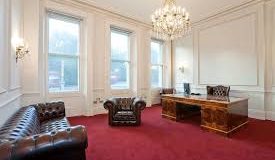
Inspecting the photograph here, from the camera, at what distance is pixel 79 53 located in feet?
18.2

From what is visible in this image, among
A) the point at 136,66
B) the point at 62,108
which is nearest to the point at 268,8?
the point at 136,66

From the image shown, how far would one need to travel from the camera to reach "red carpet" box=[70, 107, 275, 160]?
8.90ft

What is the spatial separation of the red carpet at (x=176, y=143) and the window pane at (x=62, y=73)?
5.24 ft

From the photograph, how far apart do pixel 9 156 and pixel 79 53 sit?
461 centimetres

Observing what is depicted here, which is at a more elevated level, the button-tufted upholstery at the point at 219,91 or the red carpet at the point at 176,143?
the button-tufted upholstery at the point at 219,91

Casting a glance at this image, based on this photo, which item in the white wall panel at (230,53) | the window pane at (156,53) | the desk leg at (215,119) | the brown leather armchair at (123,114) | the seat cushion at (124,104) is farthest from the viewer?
the window pane at (156,53)

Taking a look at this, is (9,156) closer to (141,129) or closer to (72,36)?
(141,129)

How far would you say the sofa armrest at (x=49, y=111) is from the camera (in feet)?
11.1

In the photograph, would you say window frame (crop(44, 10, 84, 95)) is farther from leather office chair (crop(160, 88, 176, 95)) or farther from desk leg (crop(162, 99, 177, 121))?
leather office chair (crop(160, 88, 176, 95))

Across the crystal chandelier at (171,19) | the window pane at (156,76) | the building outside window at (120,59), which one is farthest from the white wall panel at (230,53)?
the building outside window at (120,59)

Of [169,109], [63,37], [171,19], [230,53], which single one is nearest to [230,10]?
[230,53]

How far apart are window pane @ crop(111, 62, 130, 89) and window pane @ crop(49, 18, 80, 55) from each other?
1.54 meters

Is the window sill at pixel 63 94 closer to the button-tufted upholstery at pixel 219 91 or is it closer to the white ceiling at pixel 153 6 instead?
the white ceiling at pixel 153 6

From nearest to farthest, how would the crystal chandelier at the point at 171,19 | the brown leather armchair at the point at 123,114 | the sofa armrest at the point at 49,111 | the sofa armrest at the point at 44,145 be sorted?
the sofa armrest at the point at 44,145 < the sofa armrest at the point at 49,111 < the crystal chandelier at the point at 171,19 < the brown leather armchair at the point at 123,114
